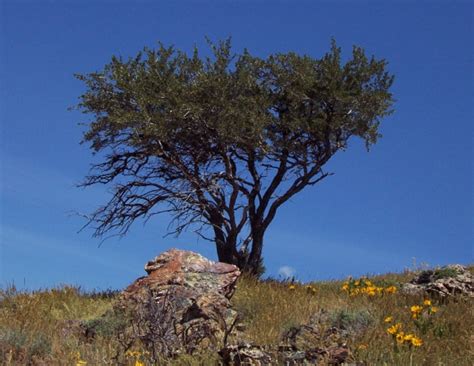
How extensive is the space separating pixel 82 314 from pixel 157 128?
7.74 metres

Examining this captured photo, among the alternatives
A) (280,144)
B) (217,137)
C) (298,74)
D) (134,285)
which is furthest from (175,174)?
(134,285)

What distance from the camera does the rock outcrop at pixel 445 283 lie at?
14.2m

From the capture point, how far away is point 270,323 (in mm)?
11398

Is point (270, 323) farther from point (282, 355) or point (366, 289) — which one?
point (282, 355)

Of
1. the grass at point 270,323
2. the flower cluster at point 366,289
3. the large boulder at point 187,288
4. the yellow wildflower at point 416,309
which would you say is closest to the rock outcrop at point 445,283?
the grass at point 270,323

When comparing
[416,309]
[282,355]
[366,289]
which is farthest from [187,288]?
[282,355]

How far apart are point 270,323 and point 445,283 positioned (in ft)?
15.7

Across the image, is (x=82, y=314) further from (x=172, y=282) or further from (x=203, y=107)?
(x=203, y=107)

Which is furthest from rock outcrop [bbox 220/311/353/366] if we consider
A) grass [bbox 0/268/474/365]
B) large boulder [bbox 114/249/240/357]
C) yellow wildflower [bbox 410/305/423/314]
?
large boulder [bbox 114/249/240/357]

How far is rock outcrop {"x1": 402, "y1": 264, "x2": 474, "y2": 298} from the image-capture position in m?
14.2

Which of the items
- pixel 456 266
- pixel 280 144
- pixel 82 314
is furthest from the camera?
pixel 280 144

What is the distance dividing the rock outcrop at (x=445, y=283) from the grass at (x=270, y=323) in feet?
2.32

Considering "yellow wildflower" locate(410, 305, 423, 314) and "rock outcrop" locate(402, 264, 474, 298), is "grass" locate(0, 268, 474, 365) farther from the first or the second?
"rock outcrop" locate(402, 264, 474, 298)

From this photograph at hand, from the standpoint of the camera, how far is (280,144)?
2147 cm
